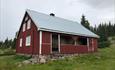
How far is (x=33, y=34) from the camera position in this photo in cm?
1905

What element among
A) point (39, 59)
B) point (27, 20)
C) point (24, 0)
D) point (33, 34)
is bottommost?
point (39, 59)

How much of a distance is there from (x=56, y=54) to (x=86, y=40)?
832cm

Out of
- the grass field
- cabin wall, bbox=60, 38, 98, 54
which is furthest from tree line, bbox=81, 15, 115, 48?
the grass field

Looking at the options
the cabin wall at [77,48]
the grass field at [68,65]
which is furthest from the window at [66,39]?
the grass field at [68,65]

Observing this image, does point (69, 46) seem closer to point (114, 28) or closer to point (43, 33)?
point (43, 33)

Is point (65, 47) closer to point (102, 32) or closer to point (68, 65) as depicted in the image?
point (68, 65)

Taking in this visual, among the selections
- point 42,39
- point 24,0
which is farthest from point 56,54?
point 24,0

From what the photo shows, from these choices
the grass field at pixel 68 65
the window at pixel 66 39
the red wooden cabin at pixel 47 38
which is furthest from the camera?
the window at pixel 66 39

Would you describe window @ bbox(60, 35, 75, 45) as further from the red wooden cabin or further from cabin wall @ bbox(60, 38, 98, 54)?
cabin wall @ bbox(60, 38, 98, 54)

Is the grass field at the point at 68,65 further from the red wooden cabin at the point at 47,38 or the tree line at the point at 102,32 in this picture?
the tree line at the point at 102,32

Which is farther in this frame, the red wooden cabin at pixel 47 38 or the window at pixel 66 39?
the window at pixel 66 39

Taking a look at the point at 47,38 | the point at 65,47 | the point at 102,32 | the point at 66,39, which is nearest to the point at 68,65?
the point at 47,38

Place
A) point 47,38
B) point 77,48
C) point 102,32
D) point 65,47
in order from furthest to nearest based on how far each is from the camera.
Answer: point 102,32 < point 77,48 < point 65,47 < point 47,38

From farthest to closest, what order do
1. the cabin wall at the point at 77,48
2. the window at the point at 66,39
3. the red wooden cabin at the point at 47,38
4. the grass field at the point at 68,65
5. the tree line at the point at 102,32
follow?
the tree line at the point at 102,32 → the window at the point at 66,39 → the cabin wall at the point at 77,48 → the red wooden cabin at the point at 47,38 → the grass field at the point at 68,65
